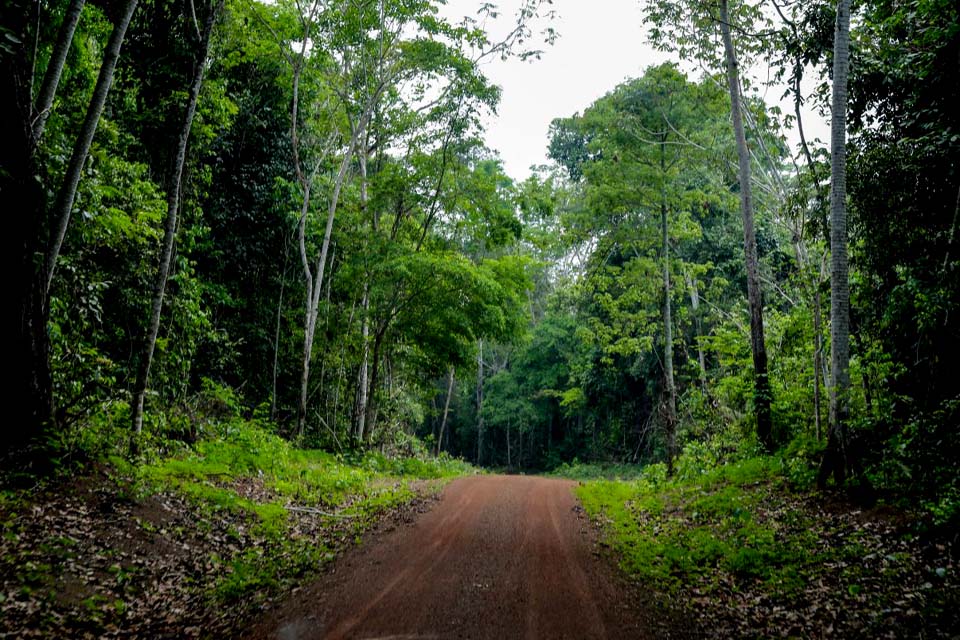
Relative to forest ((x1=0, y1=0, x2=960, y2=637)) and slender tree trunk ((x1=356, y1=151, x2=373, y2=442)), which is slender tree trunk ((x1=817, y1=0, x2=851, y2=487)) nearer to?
forest ((x1=0, y1=0, x2=960, y2=637))

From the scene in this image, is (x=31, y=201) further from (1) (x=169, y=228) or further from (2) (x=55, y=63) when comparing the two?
(1) (x=169, y=228)

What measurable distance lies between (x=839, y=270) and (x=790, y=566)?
13.9 ft

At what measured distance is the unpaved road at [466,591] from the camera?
4.95m

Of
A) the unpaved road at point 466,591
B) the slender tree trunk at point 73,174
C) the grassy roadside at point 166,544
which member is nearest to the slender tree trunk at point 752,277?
the unpaved road at point 466,591

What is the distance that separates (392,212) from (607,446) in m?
20.9

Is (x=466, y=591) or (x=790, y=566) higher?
(x=790, y=566)

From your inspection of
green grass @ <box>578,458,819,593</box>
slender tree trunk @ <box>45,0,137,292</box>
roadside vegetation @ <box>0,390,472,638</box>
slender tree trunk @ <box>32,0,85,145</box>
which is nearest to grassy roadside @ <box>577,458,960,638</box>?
green grass @ <box>578,458,819,593</box>

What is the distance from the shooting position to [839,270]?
26.0ft

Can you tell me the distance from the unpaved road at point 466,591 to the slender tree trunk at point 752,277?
5.32 m

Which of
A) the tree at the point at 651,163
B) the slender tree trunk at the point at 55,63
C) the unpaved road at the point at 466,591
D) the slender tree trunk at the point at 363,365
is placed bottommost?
the unpaved road at the point at 466,591

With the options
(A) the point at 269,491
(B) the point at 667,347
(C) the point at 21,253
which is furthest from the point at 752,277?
(C) the point at 21,253

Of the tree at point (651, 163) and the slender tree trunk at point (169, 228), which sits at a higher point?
the tree at point (651, 163)

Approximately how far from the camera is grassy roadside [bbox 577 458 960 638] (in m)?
4.93

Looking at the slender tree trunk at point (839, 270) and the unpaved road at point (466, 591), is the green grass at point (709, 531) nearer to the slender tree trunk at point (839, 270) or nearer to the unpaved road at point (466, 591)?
the unpaved road at point (466, 591)
